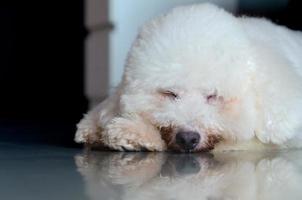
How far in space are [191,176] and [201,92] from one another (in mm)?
358

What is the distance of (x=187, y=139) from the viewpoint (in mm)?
1630

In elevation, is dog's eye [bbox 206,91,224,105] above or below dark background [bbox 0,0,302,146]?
above

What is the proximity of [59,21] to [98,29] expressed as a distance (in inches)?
44.5

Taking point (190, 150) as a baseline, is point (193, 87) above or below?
above

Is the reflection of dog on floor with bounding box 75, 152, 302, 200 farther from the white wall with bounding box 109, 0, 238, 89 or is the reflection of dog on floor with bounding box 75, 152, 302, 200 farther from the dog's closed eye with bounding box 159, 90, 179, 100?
the white wall with bounding box 109, 0, 238, 89

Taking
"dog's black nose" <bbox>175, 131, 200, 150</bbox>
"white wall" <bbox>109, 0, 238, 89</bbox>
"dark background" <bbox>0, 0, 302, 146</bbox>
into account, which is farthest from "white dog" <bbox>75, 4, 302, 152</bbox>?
"dark background" <bbox>0, 0, 302, 146</bbox>

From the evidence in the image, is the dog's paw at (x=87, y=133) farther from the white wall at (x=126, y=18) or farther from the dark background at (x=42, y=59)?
the dark background at (x=42, y=59)

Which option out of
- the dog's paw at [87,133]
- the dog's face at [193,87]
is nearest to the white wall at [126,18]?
the dog's paw at [87,133]

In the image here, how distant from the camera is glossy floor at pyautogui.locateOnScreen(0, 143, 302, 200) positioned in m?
1.11

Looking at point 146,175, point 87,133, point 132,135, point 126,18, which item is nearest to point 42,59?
point 126,18

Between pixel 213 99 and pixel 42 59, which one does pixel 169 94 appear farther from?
pixel 42 59

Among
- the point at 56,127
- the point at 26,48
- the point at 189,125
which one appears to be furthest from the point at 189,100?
the point at 26,48

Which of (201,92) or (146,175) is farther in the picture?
(201,92)

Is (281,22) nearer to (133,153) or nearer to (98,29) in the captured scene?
(98,29)
